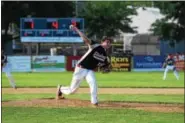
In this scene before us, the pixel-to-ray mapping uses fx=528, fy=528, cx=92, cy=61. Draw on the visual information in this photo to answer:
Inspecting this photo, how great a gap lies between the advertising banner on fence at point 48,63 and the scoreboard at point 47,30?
4.84ft

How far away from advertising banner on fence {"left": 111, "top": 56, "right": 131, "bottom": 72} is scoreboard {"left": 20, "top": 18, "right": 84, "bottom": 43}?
11.1ft

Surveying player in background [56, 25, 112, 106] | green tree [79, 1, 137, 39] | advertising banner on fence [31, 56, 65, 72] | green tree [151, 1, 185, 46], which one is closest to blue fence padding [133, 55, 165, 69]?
advertising banner on fence [31, 56, 65, 72]

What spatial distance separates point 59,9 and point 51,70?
22968 millimetres

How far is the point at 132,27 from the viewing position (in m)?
86.1

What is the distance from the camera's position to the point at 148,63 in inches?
1769

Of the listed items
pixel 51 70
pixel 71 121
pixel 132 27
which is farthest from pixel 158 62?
pixel 132 27

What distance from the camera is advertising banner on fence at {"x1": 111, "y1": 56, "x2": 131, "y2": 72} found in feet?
141

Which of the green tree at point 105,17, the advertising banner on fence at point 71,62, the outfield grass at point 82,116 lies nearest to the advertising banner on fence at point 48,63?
the advertising banner on fence at point 71,62

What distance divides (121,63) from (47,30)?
663 cm

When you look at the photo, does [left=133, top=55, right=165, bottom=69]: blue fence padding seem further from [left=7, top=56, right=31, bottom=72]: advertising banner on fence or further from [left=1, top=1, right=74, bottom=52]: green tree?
[left=1, top=1, right=74, bottom=52]: green tree

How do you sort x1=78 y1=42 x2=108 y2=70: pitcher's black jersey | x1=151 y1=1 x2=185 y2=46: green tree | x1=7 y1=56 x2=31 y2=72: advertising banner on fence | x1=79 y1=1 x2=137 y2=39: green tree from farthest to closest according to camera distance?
x1=79 y1=1 x2=137 y2=39: green tree, x1=151 y1=1 x2=185 y2=46: green tree, x1=7 y1=56 x2=31 y2=72: advertising banner on fence, x1=78 y1=42 x2=108 y2=70: pitcher's black jersey

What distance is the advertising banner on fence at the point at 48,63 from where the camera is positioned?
141 feet

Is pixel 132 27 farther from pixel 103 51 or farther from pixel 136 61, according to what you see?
pixel 103 51

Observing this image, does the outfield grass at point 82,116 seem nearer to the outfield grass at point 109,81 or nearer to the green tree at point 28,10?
the outfield grass at point 109,81
